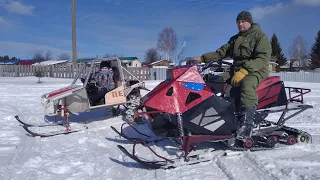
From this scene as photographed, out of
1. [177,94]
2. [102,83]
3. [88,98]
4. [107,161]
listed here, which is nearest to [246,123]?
[177,94]

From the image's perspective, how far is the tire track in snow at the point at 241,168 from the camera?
12.6 feet

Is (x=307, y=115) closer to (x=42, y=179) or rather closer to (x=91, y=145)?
(x=91, y=145)

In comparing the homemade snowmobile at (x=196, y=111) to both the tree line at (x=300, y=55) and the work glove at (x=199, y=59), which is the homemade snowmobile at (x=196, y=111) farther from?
the tree line at (x=300, y=55)

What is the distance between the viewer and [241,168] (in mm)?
4168

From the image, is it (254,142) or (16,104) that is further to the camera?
(16,104)

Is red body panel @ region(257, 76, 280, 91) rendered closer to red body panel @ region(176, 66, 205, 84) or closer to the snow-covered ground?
the snow-covered ground

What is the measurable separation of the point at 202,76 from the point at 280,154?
1.60 m

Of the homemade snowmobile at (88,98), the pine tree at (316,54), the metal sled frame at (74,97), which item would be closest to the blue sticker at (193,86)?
the homemade snowmobile at (88,98)

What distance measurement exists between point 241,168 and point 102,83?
4.97 metres

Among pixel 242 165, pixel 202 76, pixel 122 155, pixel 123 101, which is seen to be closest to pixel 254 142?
pixel 242 165

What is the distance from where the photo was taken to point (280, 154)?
190 inches

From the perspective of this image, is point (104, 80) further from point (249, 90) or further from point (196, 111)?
point (249, 90)

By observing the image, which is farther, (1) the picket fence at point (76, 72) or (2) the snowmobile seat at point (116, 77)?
(1) the picket fence at point (76, 72)

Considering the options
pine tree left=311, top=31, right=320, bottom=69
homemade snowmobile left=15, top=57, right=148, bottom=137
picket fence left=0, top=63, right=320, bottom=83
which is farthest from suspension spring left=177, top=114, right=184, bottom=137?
pine tree left=311, top=31, right=320, bottom=69
